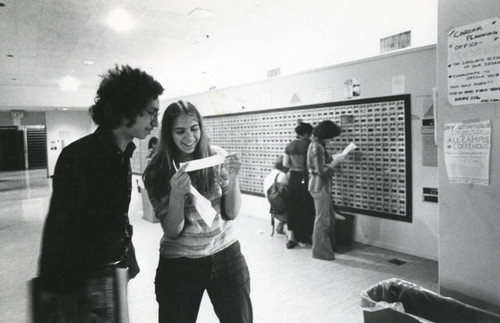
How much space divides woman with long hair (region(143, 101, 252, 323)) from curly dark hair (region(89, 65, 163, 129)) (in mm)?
164

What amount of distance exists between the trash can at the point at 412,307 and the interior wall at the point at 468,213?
6cm

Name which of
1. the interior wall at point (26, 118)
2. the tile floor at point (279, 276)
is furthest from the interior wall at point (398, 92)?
the interior wall at point (26, 118)

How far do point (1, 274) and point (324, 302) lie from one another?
3.46 metres

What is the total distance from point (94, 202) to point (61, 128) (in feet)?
45.7

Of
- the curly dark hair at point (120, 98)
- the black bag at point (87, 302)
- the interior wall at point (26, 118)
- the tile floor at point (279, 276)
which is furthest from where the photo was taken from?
the interior wall at point (26, 118)

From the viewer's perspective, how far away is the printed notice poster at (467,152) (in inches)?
56.3

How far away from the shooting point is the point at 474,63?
144 cm

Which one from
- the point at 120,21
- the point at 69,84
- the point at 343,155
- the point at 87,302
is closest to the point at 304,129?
the point at 343,155

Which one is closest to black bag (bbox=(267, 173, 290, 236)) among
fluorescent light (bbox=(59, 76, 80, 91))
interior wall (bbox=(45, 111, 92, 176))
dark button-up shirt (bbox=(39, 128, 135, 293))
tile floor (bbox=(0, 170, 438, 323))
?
tile floor (bbox=(0, 170, 438, 323))

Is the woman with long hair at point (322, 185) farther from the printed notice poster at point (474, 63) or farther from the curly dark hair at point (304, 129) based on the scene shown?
the printed notice poster at point (474, 63)

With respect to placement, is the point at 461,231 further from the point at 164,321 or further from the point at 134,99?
the point at 134,99

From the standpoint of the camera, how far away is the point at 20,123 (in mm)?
14703

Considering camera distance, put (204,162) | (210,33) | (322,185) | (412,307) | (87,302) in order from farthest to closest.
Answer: (210,33)
(322,185)
(412,307)
(204,162)
(87,302)

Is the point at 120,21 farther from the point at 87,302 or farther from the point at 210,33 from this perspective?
the point at 87,302
